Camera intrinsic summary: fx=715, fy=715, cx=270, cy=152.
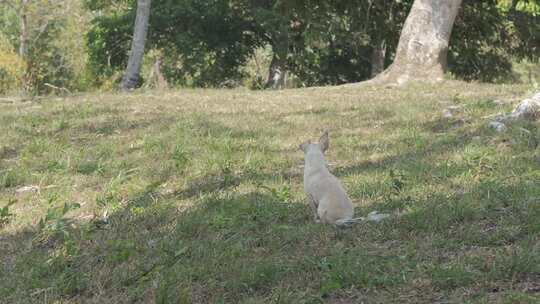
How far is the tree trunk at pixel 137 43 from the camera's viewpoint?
18.5 meters

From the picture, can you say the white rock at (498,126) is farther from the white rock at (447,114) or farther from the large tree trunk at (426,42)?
the large tree trunk at (426,42)

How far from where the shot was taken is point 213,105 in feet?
45.0

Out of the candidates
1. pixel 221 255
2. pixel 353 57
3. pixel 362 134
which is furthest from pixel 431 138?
pixel 353 57

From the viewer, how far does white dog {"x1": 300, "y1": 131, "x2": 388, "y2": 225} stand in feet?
20.0

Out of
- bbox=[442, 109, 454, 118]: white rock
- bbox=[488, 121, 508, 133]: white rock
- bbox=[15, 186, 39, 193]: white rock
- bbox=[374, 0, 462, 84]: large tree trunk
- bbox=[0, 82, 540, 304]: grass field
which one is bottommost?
bbox=[15, 186, 39, 193]: white rock

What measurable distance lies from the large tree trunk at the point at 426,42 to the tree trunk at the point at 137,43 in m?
6.33

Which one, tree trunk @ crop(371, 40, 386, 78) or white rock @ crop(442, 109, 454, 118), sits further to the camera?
tree trunk @ crop(371, 40, 386, 78)

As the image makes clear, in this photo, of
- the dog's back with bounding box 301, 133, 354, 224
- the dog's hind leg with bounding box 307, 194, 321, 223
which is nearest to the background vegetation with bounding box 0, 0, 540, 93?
the dog's back with bounding box 301, 133, 354, 224

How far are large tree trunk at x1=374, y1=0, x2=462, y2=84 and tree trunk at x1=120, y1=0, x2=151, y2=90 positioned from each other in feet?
20.8

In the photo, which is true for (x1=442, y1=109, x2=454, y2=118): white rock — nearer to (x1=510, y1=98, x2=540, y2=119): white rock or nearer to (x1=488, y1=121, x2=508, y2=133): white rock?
(x1=510, y1=98, x2=540, y2=119): white rock

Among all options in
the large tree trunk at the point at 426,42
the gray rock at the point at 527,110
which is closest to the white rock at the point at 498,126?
the gray rock at the point at 527,110

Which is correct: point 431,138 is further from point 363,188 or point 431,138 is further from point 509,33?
point 509,33

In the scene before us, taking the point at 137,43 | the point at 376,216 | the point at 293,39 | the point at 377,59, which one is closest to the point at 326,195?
the point at 376,216

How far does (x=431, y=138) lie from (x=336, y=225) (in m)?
3.98
